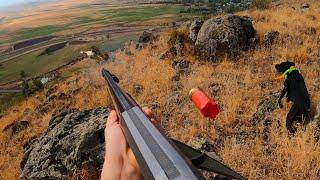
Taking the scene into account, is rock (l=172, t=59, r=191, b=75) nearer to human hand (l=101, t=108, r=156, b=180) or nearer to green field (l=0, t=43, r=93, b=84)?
human hand (l=101, t=108, r=156, b=180)

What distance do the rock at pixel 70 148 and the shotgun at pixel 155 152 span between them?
428cm

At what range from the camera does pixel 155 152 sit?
63.8 inches

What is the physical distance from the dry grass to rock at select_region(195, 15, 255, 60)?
51cm

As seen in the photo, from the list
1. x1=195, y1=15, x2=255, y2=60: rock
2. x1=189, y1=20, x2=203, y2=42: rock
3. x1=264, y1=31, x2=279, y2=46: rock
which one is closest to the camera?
x1=195, y1=15, x2=255, y2=60: rock

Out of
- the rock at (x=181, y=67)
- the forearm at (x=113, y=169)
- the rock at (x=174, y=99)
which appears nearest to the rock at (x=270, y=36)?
the rock at (x=181, y=67)

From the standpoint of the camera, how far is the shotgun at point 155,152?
1.43m

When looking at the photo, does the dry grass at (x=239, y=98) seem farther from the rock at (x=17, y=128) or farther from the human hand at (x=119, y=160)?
the human hand at (x=119, y=160)

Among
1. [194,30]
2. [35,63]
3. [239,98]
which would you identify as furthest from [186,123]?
[35,63]

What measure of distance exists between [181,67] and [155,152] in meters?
11.7

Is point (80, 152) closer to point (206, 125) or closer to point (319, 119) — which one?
point (206, 125)

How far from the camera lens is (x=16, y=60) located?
164 meters

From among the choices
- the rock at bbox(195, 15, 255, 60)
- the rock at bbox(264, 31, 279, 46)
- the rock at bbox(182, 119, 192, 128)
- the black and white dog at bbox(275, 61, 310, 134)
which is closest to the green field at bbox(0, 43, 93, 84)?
the rock at bbox(195, 15, 255, 60)

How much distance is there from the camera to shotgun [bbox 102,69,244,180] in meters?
1.43

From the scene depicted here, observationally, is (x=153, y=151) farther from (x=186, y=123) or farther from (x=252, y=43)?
(x=252, y=43)
